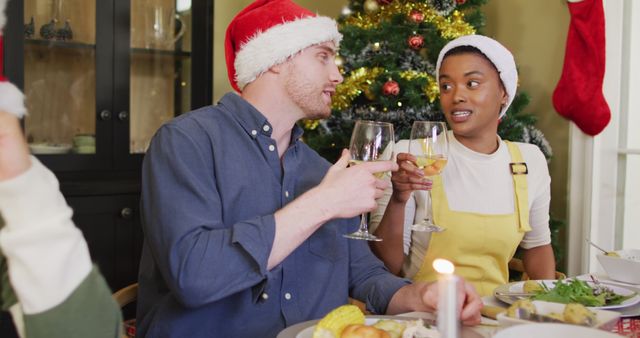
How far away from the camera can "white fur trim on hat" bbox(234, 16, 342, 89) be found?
1.50 meters

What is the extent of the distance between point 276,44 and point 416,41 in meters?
1.26

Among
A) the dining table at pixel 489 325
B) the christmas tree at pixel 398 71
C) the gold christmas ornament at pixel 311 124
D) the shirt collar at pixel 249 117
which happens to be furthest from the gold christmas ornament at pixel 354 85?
the dining table at pixel 489 325

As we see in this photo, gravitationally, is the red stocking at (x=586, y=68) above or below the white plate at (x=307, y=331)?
above

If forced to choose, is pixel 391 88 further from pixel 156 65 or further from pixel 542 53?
pixel 156 65

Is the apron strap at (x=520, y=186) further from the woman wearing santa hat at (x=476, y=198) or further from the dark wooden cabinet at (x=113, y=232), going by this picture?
the dark wooden cabinet at (x=113, y=232)

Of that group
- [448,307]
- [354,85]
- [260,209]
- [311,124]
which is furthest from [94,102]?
[448,307]

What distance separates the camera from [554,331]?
0.75 metres

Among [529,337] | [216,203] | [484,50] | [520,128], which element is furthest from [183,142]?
[520,128]

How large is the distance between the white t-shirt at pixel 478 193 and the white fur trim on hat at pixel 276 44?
48cm

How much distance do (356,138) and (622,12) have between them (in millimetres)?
1814

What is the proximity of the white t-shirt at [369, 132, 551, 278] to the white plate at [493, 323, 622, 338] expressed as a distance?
42.4 inches

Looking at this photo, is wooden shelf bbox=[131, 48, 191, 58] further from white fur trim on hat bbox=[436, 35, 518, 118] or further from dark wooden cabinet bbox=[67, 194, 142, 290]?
white fur trim on hat bbox=[436, 35, 518, 118]

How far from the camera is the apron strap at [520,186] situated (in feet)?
6.14

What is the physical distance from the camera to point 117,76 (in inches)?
103
